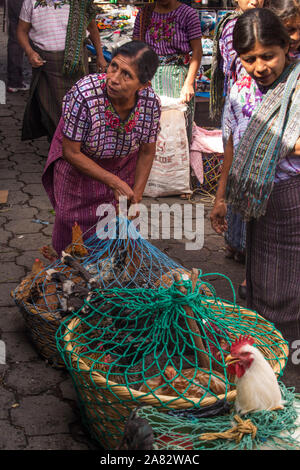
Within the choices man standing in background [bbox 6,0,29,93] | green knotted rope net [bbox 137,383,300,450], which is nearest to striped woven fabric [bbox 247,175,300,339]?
green knotted rope net [bbox 137,383,300,450]

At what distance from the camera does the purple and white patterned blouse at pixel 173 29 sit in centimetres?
525

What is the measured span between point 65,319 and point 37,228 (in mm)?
2171

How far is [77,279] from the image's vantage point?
3.23m

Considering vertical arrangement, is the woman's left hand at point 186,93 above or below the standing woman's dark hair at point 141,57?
below

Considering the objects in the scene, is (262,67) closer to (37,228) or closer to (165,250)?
(165,250)

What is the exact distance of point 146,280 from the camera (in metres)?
3.12

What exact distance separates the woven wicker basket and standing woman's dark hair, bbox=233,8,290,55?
47.8 inches

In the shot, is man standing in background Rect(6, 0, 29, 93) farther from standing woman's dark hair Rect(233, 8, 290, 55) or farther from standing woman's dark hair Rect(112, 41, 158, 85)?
standing woman's dark hair Rect(233, 8, 290, 55)

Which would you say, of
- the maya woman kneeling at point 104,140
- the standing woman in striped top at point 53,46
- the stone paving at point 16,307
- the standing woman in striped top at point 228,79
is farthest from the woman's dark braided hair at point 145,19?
the maya woman kneeling at point 104,140

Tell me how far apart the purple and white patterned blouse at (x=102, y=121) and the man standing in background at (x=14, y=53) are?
538 centimetres

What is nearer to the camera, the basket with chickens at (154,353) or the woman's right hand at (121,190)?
the basket with chickens at (154,353)

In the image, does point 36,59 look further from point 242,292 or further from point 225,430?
point 225,430

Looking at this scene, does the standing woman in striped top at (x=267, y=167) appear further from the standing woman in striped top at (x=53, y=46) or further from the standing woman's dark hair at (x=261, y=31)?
the standing woman in striped top at (x=53, y=46)

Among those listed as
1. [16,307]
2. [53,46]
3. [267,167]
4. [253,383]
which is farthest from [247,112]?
[53,46]
